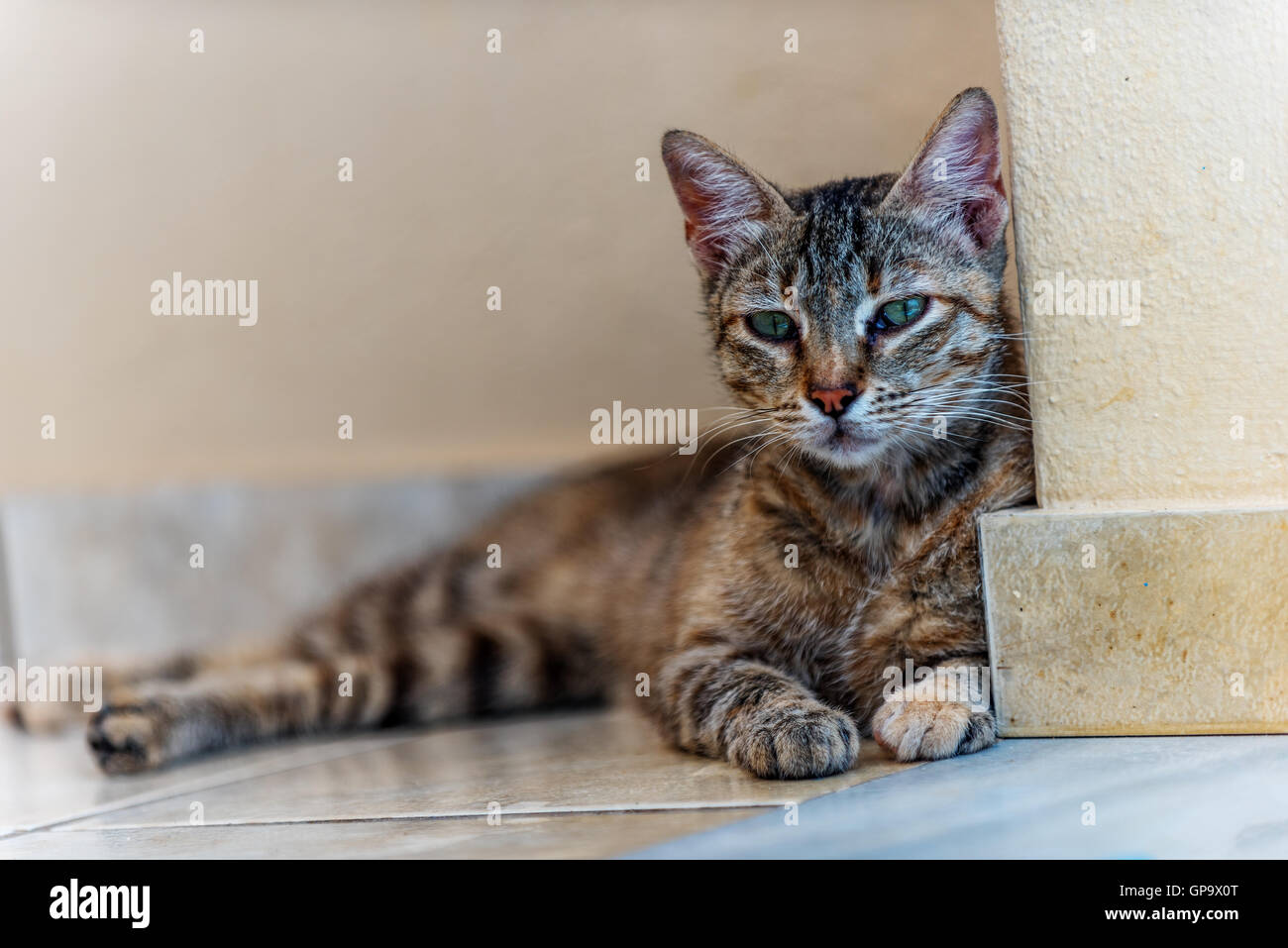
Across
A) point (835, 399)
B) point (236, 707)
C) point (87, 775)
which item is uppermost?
point (835, 399)

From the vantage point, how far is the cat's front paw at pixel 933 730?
188cm

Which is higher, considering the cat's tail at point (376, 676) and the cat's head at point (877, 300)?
the cat's head at point (877, 300)

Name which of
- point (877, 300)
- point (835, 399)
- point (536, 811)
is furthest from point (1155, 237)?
point (536, 811)

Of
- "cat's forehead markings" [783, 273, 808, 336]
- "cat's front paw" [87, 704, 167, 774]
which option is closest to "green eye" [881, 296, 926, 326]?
"cat's forehead markings" [783, 273, 808, 336]

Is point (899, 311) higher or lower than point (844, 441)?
higher

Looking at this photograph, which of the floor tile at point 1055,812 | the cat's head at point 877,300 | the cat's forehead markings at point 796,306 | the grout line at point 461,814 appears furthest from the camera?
the cat's forehead markings at point 796,306

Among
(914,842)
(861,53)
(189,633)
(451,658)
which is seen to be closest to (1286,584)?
(914,842)

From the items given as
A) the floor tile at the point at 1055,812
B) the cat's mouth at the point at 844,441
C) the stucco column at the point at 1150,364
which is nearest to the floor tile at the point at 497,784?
the floor tile at the point at 1055,812

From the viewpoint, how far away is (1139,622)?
1940mm

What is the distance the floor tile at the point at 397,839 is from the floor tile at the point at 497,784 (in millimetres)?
57

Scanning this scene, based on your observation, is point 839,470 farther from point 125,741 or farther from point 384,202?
point 384,202

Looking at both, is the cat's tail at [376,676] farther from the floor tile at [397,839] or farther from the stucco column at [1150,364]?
the stucco column at [1150,364]

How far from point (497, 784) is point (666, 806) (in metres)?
0.46
